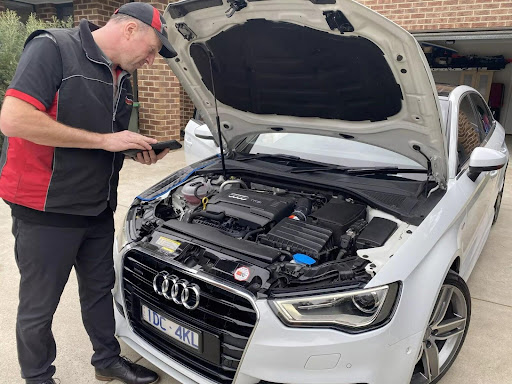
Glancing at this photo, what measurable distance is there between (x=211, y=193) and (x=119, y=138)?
0.99 m

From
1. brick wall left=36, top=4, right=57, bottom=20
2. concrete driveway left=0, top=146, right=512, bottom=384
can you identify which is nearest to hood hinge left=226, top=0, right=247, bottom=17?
concrete driveway left=0, top=146, right=512, bottom=384

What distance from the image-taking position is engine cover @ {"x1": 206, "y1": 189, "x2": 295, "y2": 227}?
2.27 m

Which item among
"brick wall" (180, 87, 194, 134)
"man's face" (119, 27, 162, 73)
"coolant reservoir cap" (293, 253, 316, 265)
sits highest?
"man's face" (119, 27, 162, 73)

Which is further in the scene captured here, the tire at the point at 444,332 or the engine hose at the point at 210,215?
the engine hose at the point at 210,215

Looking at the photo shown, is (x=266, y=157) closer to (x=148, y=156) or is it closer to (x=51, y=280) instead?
(x=148, y=156)

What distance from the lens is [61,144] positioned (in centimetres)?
174

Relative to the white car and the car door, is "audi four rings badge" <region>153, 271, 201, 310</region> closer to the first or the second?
the white car

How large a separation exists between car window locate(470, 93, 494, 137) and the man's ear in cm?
284

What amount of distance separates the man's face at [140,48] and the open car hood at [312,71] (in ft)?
1.52

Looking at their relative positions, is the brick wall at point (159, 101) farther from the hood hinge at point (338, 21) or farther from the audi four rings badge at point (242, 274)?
the audi four rings badge at point (242, 274)

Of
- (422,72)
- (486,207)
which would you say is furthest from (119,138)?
(486,207)

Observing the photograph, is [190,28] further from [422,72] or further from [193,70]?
[422,72]

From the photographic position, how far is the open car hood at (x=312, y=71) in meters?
1.97

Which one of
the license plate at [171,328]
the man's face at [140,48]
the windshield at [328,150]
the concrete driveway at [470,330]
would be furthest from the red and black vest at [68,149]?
the windshield at [328,150]
